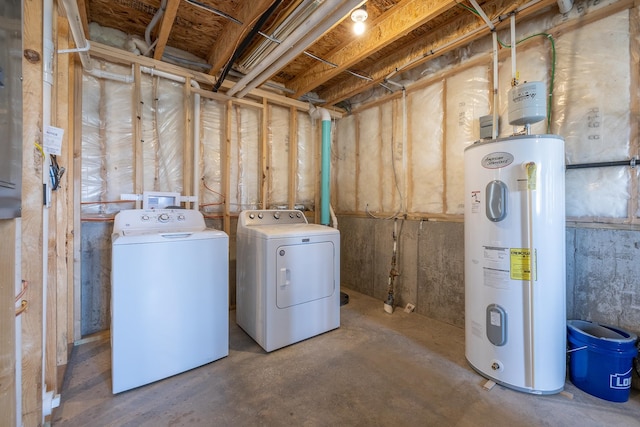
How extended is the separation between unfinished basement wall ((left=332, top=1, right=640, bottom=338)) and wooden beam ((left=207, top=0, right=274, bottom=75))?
5.97ft

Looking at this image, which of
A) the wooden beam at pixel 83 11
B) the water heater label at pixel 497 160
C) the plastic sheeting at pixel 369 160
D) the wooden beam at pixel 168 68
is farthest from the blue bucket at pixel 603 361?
the wooden beam at pixel 83 11

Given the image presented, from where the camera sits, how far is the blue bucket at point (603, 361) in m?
1.60

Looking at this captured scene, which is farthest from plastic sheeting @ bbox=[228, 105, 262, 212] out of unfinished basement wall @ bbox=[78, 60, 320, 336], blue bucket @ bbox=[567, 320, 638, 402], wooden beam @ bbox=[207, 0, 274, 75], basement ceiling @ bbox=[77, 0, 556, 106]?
blue bucket @ bbox=[567, 320, 638, 402]

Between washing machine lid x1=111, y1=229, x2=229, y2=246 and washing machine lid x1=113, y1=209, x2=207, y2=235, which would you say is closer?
washing machine lid x1=111, y1=229, x2=229, y2=246

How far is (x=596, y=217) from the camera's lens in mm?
1882

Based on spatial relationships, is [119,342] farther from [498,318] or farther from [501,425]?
[498,318]

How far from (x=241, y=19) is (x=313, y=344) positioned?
2831 mm

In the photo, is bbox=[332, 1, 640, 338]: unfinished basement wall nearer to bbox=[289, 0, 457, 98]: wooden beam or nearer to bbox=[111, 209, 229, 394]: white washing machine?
bbox=[289, 0, 457, 98]: wooden beam

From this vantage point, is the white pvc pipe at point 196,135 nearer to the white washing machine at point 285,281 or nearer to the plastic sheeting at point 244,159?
the plastic sheeting at point 244,159

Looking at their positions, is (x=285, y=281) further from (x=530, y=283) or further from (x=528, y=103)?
(x=528, y=103)

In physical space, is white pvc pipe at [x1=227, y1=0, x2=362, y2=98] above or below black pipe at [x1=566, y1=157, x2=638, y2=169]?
above

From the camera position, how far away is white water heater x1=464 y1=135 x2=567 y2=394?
1656mm

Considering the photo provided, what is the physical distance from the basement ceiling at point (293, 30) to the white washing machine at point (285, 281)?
1.48 meters

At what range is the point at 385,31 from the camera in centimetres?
240
